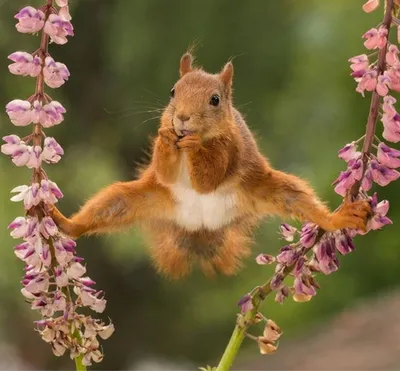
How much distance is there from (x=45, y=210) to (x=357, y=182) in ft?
0.60

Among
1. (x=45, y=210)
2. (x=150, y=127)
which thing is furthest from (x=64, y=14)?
(x=150, y=127)

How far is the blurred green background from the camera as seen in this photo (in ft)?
4.88

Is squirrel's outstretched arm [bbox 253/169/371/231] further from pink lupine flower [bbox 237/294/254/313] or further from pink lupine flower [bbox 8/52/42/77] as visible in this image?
pink lupine flower [bbox 8/52/42/77]

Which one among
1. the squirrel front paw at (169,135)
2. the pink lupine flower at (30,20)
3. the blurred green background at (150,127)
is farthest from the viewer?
the blurred green background at (150,127)

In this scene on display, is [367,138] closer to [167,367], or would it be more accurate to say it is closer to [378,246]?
[378,246]

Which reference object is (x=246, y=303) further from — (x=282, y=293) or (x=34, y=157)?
(x=34, y=157)

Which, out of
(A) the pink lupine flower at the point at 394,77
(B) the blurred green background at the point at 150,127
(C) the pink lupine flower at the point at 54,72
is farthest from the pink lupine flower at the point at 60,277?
(B) the blurred green background at the point at 150,127

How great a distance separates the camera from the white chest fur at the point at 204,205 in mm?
A: 635

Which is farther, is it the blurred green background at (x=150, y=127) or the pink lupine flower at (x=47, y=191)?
the blurred green background at (x=150, y=127)

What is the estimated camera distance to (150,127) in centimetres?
130

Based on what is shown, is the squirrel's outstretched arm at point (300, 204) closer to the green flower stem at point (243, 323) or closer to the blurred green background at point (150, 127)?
the green flower stem at point (243, 323)

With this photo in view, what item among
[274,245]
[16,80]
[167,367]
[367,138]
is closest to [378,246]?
[274,245]

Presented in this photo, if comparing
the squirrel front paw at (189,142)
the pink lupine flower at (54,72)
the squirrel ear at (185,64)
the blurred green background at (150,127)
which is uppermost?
the blurred green background at (150,127)

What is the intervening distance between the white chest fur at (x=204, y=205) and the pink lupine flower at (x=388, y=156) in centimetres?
15
